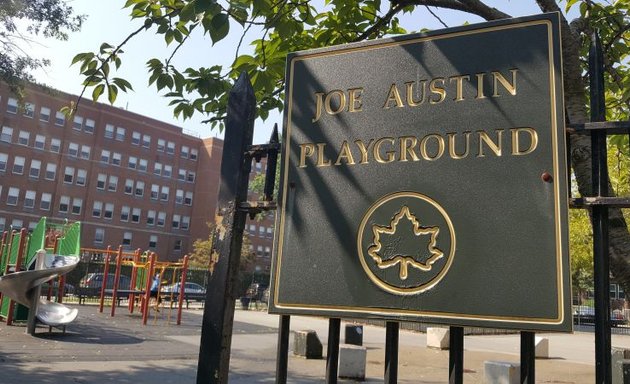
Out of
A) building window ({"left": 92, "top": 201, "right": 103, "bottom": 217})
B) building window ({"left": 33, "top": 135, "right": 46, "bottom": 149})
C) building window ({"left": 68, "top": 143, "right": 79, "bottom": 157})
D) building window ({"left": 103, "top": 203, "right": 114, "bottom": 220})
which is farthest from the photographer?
building window ({"left": 103, "top": 203, "right": 114, "bottom": 220})

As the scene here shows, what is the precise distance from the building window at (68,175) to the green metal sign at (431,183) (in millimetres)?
60076

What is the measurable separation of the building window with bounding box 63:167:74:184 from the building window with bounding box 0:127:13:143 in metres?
6.10

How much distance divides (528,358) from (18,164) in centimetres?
5989

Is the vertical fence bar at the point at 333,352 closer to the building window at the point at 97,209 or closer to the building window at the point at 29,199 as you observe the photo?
the building window at the point at 29,199

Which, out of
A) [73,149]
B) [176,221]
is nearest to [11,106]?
[73,149]

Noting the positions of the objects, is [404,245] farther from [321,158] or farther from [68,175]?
[68,175]

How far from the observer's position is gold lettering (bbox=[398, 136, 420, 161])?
252 cm

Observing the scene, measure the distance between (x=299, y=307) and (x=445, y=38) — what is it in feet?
4.80

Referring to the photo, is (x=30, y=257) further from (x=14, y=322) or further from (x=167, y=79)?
(x=167, y=79)

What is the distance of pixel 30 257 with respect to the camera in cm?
1475

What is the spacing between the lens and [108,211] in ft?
199

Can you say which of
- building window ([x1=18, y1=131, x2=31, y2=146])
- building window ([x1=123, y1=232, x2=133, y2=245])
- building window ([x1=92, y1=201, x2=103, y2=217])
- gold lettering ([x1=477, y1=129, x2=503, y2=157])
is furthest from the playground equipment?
building window ([x1=123, y1=232, x2=133, y2=245])

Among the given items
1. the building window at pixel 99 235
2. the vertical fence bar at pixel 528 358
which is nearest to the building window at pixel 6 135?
the building window at pixel 99 235

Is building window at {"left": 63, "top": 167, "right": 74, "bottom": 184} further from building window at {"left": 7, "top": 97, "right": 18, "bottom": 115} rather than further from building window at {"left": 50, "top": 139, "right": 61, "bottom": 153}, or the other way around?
building window at {"left": 7, "top": 97, "right": 18, "bottom": 115}
